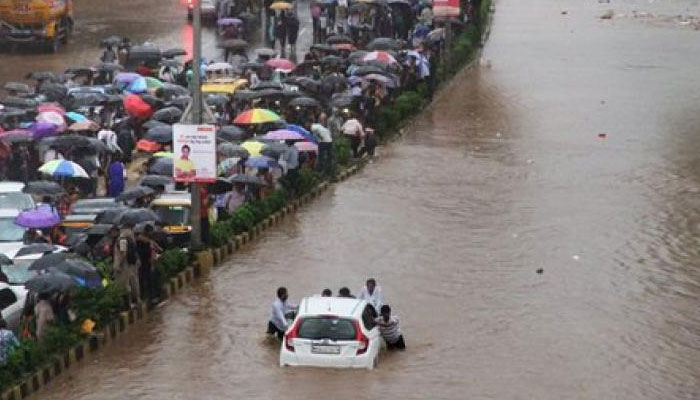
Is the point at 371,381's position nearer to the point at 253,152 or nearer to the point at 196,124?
the point at 196,124

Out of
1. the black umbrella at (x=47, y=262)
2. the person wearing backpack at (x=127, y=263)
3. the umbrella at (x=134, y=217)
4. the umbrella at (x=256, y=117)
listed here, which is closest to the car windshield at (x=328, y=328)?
the black umbrella at (x=47, y=262)

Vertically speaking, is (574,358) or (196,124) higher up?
(196,124)

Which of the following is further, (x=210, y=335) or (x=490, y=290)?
(x=490, y=290)

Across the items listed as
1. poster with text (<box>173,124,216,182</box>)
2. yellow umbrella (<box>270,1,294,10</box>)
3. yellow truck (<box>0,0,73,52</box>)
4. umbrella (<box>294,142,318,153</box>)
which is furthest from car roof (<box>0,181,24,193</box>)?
yellow umbrella (<box>270,1,294,10</box>)

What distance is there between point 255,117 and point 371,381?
44.5 feet

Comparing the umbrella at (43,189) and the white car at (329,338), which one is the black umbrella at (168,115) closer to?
the umbrella at (43,189)

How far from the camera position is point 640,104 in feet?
150

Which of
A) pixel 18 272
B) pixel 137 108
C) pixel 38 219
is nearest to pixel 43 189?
pixel 38 219

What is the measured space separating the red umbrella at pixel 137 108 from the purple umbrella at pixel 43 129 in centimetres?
301

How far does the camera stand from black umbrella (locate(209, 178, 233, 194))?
29453 millimetres

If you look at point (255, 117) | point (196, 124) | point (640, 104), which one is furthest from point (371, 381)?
point (640, 104)

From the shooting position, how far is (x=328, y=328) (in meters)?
20.4

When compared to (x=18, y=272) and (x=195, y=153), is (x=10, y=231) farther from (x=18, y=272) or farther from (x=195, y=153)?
(x=195, y=153)

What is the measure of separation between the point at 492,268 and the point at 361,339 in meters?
7.33
